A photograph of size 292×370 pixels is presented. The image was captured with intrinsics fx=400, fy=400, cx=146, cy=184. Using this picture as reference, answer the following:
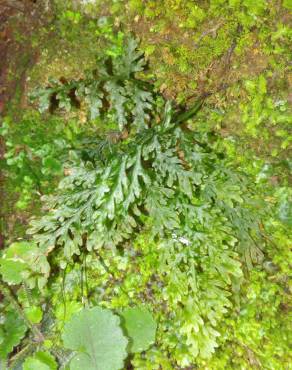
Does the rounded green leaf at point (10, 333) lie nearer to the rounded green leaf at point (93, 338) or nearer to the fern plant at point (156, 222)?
the fern plant at point (156, 222)

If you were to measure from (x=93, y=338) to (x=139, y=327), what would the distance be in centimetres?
A: 33

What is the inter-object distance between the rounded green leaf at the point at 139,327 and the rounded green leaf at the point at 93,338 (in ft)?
0.46

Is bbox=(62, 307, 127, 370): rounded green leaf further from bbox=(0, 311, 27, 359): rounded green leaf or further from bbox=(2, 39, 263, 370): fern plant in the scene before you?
bbox=(0, 311, 27, 359): rounded green leaf

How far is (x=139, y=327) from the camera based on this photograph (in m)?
2.84

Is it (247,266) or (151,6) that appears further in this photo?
(151,6)

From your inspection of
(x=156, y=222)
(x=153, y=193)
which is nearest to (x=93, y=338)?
(x=156, y=222)

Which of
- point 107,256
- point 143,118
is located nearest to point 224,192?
point 143,118

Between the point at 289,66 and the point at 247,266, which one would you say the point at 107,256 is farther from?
the point at 289,66

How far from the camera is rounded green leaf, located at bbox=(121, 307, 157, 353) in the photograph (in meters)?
2.81

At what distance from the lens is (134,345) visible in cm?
281

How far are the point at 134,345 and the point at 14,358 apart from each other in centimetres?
99

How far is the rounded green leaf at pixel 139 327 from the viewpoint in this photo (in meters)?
2.81

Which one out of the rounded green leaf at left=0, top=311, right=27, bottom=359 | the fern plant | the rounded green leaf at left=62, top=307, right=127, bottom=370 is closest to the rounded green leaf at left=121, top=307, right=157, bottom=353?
the fern plant

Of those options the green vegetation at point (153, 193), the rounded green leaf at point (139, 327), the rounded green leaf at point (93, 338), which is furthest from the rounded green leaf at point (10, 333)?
the rounded green leaf at point (139, 327)
